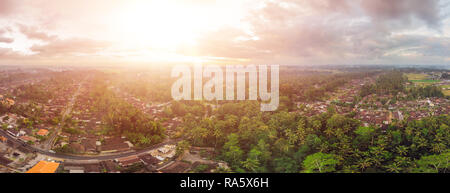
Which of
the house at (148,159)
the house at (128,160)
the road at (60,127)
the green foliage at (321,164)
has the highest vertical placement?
the road at (60,127)

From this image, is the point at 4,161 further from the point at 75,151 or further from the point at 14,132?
the point at 14,132

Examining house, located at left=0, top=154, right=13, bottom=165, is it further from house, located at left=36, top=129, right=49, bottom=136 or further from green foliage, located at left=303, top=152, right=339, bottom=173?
green foliage, located at left=303, top=152, right=339, bottom=173

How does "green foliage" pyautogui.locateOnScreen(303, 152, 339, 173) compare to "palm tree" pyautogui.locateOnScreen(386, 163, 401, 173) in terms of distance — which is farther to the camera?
"palm tree" pyautogui.locateOnScreen(386, 163, 401, 173)

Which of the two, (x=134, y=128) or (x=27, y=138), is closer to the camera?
(x=27, y=138)

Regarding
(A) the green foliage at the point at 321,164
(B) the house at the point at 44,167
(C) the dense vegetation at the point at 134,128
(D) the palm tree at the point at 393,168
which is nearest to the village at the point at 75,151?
(B) the house at the point at 44,167

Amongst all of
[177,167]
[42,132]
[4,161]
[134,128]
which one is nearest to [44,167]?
[4,161]

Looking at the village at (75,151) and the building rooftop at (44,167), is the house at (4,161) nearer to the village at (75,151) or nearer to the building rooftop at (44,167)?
the village at (75,151)

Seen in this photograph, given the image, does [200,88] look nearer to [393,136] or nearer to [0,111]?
[0,111]

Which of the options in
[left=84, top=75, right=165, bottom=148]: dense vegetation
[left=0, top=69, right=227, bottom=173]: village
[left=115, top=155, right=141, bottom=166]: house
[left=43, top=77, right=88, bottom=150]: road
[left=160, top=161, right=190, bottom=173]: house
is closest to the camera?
[left=0, top=69, right=227, bottom=173]: village

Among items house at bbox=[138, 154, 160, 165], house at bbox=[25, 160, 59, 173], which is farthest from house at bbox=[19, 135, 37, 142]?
house at bbox=[138, 154, 160, 165]
